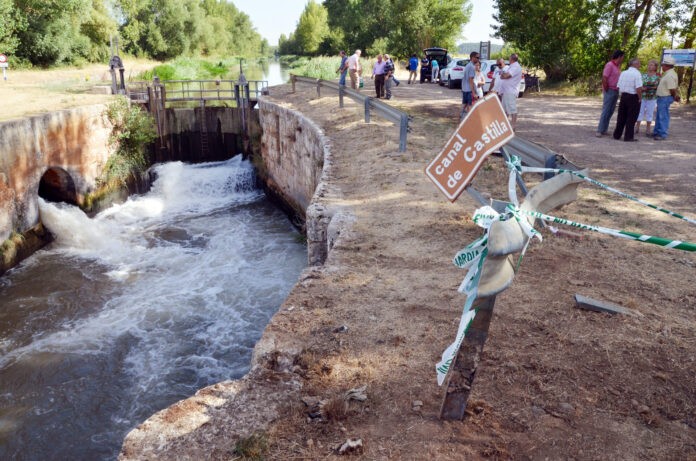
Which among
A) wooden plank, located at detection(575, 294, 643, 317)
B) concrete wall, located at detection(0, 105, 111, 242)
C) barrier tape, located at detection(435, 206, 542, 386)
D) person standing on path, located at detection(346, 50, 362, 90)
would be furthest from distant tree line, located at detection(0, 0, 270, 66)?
barrier tape, located at detection(435, 206, 542, 386)

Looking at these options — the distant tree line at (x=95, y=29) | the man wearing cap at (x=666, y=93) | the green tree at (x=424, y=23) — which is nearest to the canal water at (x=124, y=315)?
the man wearing cap at (x=666, y=93)

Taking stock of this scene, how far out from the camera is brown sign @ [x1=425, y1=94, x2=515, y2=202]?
2.98 m

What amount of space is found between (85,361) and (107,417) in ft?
5.26

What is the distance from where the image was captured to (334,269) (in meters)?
5.64

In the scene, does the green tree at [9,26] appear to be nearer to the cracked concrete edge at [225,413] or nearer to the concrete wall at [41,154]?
the concrete wall at [41,154]

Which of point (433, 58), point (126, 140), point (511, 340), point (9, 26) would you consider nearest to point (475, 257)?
point (511, 340)

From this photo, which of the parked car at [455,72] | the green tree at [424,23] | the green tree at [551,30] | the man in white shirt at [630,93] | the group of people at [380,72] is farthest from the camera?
the green tree at [424,23]

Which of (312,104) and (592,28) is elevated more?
(592,28)

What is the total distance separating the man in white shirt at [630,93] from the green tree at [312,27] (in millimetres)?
69663

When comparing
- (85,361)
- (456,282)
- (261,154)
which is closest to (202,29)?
(261,154)

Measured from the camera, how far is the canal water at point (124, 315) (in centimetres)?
699

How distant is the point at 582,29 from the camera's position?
2131cm

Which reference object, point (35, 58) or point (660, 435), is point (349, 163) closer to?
point (660, 435)

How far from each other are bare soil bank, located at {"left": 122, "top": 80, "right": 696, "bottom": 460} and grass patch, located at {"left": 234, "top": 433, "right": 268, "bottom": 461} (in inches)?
2.2
